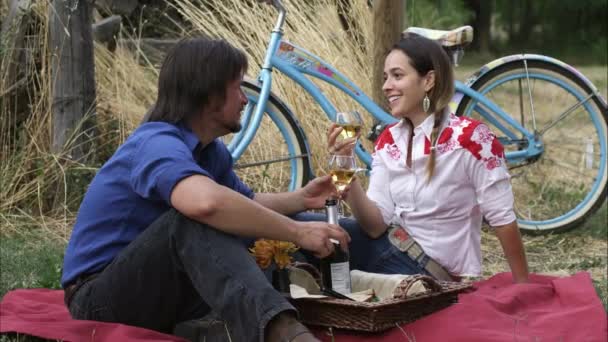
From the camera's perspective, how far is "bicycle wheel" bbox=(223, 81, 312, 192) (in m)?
5.21

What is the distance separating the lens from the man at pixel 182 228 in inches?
116

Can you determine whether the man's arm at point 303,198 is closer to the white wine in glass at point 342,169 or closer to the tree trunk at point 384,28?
the white wine in glass at point 342,169

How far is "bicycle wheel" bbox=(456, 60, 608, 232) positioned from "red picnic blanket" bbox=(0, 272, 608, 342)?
6.60 feet

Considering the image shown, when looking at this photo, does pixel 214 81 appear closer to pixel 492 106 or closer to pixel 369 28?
pixel 492 106

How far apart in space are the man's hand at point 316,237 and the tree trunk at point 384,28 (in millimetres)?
2414

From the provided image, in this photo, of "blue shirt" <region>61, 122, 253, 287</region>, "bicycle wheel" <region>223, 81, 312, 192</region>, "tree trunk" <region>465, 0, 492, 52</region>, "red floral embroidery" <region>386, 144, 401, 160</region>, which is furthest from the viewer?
"tree trunk" <region>465, 0, 492, 52</region>

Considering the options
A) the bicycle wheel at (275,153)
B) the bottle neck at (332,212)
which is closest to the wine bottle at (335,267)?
the bottle neck at (332,212)

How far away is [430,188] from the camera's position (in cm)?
368

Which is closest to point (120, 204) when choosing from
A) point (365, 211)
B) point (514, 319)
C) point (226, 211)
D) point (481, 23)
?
point (226, 211)

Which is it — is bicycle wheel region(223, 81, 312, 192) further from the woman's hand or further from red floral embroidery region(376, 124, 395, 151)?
the woman's hand

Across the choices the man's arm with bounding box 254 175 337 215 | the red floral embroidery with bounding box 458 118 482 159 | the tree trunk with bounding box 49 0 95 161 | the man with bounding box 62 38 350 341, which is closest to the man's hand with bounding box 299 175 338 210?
the man's arm with bounding box 254 175 337 215

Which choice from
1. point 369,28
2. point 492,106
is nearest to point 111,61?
point 369,28

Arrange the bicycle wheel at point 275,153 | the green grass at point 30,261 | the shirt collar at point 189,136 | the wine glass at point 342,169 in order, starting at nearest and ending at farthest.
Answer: the shirt collar at point 189,136 < the wine glass at point 342,169 < the green grass at point 30,261 < the bicycle wheel at point 275,153

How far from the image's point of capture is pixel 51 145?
5.87 m
